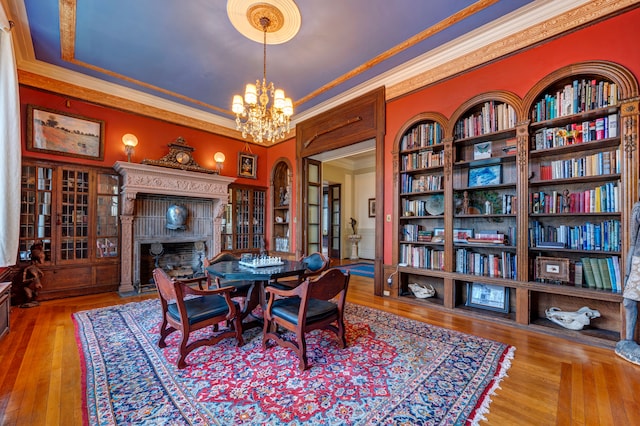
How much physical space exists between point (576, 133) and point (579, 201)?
2.47ft

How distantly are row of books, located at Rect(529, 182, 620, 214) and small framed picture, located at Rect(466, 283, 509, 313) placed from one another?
1115 mm

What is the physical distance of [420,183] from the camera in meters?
4.23

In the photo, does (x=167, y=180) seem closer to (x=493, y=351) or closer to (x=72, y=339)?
(x=72, y=339)

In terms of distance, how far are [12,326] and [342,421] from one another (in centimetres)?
398

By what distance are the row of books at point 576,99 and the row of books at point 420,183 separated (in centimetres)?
131

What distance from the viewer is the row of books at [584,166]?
2.77m

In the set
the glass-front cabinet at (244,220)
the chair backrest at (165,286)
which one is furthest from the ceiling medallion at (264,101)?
the glass-front cabinet at (244,220)

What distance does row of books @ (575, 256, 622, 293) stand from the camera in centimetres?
273

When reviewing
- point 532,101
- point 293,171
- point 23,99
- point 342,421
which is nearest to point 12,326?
point 23,99

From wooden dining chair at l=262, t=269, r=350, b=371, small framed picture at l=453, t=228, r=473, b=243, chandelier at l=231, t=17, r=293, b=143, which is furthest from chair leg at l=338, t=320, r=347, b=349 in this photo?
chandelier at l=231, t=17, r=293, b=143

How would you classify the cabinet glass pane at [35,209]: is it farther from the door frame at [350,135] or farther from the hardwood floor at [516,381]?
the door frame at [350,135]

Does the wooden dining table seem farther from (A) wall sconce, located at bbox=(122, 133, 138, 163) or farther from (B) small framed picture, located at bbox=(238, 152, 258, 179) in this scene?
(B) small framed picture, located at bbox=(238, 152, 258, 179)

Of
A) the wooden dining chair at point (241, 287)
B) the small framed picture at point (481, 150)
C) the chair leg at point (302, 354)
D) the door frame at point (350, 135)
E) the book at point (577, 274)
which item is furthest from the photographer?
the door frame at point (350, 135)

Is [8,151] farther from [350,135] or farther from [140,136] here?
[350,135]
